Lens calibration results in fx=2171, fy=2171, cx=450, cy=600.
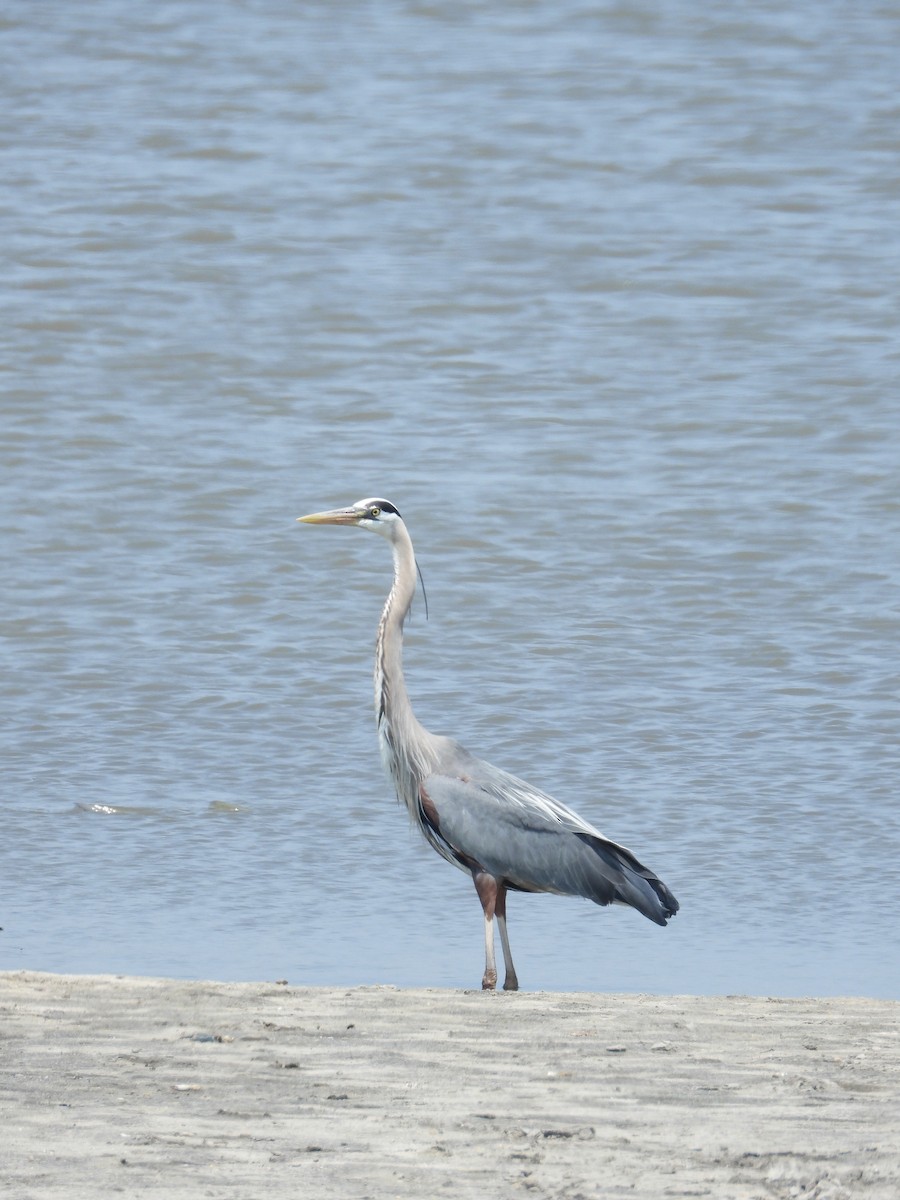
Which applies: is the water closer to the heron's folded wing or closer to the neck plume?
the heron's folded wing

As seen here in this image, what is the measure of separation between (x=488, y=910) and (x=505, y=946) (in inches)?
8.9

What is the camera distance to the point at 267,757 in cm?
925

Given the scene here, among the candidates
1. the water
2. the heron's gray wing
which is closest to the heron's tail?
Answer: the heron's gray wing

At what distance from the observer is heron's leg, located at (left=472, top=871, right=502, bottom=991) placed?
6477mm

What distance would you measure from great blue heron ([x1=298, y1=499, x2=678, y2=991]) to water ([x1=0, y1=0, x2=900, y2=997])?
24 cm

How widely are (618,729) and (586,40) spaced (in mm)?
12366

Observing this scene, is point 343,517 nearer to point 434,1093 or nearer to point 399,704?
point 399,704

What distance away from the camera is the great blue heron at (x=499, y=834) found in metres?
6.88

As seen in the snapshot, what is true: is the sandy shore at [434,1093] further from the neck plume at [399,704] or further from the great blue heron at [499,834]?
the neck plume at [399,704]

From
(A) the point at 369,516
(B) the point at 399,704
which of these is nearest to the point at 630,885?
(B) the point at 399,704

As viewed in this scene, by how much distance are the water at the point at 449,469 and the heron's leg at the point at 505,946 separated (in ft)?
0.65

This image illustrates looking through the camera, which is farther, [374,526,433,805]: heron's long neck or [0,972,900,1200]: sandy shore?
[374,526,433,805]: heron's long neck

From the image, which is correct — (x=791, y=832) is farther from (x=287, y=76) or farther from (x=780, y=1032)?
(x=287, y=76)

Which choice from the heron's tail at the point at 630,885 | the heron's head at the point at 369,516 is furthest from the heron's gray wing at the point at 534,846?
the heron's head at the point at 369,516
